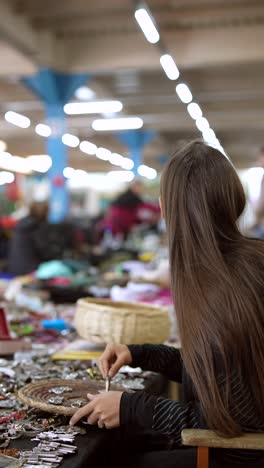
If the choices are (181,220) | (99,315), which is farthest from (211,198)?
(99,315)

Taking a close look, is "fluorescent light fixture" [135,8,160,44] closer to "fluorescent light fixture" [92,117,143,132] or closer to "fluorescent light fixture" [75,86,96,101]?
"fluorescent light fixture" [75,86,96,101]

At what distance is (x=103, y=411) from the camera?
5.71 ft

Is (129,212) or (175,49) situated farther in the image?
(175,49)

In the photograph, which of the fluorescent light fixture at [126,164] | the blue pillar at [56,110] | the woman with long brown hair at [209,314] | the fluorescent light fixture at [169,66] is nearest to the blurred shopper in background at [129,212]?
the blue pillar at [56,110]

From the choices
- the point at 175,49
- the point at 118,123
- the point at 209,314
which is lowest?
the point at 209,314

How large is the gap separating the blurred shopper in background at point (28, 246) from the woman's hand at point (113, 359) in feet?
15.9

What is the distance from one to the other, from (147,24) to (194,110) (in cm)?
679

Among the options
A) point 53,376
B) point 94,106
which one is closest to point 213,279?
point 53,376

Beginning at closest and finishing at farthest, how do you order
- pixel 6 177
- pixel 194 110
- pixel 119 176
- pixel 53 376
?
pixel 53 376 < pixel 194 110 < pixel 6 177 < pixel 119 176

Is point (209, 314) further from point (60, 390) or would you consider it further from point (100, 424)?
point (60, 390)

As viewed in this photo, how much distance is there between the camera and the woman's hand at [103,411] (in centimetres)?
173

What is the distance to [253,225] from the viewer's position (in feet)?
20.8

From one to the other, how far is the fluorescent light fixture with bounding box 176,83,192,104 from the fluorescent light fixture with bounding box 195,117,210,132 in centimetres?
272

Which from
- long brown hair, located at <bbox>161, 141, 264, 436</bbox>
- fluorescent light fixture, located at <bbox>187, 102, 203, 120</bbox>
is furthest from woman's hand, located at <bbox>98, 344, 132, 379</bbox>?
fluorescent light fixture, located at <bbox>187, 102, 203, 120</bbox>
